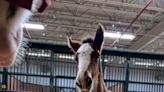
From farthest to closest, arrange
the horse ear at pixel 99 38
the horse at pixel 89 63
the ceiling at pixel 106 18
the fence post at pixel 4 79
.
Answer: the ceiling at pixel 106 18
the fence post at pixel 4 79
the horse ear at pixel 99 38
the horse at pixel 89 63

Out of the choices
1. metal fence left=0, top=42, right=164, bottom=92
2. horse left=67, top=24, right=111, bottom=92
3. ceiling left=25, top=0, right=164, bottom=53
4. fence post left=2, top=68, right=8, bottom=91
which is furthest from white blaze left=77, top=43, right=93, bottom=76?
ceiling left=25, top=0, right=164, bottom=53

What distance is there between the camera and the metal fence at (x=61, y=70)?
2746 mm

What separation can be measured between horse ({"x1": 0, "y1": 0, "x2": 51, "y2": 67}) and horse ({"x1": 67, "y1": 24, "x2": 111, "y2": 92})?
56.1 inches

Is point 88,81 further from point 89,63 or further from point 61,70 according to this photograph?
point 61,70

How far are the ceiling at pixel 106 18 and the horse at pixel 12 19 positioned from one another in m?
7.34

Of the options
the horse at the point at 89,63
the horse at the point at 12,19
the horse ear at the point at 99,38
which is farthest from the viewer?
the horse ear at the point at 99,38

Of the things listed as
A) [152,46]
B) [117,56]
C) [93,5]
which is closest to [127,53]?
[117,56]

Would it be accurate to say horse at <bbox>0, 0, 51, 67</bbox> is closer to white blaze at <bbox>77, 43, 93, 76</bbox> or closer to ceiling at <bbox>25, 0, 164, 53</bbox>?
white blaze at <bbox>77, 43, 93, 76</bbox>

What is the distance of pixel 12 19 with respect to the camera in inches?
9.8

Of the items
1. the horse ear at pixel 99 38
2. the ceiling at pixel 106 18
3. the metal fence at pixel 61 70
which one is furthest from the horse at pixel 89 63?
the ceiling at pixel 106 18

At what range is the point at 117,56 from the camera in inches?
115

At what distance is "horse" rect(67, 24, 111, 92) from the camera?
1719 millimetres

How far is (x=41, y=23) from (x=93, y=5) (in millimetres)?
2105

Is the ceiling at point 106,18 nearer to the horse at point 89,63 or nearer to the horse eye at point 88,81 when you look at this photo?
the horse at point 89,63
